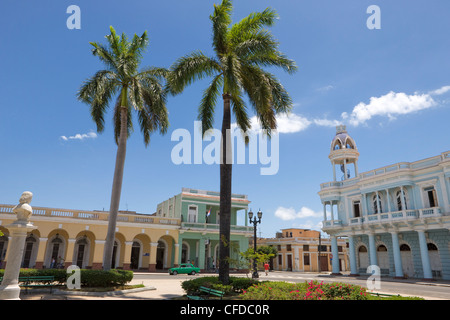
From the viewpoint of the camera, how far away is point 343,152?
120ft

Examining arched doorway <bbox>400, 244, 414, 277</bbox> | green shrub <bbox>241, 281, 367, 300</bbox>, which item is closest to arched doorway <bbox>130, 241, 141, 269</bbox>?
arched doorway <bbox>400, 244, 414, 277</bbox>

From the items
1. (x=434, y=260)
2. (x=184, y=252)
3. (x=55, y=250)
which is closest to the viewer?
(x=434, y=260)

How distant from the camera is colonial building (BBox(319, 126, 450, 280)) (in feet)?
86.6

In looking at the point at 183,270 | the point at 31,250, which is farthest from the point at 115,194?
the point at 31,250

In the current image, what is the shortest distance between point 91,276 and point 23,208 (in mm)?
5859

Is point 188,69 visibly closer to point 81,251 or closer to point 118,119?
point 118,119

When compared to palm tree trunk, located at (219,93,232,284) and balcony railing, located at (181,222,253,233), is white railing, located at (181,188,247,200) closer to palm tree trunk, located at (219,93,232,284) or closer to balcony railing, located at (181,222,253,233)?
balcony railing, located at (181,222,253,233)

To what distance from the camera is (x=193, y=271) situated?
3148 cm

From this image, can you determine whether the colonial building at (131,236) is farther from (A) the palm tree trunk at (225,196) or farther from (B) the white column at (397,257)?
(A) the palm tree trunk at (225,196)

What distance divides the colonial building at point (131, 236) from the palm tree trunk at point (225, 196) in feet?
69.9

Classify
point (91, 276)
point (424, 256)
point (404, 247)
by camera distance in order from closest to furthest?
1. point (91, 276)
2. point (424, 256)
3. point (404, 247)

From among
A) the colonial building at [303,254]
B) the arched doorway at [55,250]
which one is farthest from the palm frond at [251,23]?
the colonial building at [303,254]
